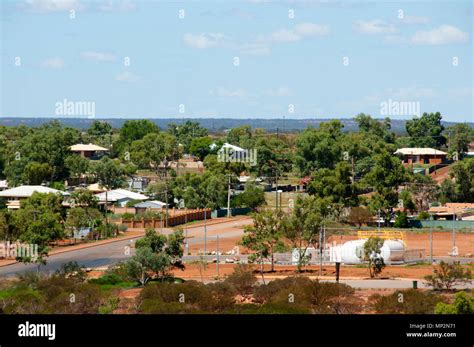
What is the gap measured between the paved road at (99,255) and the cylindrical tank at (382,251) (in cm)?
742

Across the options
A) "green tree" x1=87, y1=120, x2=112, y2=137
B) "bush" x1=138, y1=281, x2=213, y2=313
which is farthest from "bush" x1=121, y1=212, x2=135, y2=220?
"green tree" x1=87, y1=120, x2=112, y2=137

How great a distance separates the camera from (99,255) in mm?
56219

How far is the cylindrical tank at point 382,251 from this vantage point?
50.1 metres

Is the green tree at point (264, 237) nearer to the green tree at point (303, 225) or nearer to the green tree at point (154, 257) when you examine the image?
the green tree at point (303, 225)

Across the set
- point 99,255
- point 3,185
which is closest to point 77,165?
point 3,185

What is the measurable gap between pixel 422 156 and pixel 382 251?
7280cm

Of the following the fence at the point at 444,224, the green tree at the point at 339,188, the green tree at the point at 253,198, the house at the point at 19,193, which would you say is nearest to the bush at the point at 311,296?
the fence at the point at 444,224

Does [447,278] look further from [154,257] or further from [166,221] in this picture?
[166,221]

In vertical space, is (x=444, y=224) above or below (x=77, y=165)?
below

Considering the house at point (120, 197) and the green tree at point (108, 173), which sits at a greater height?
the green tree at point (108, 173)

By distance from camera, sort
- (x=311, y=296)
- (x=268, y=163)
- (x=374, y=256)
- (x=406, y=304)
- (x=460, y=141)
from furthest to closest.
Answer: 1. (x=460, y=141)
2. (x=268, y=163)
3. (x=374, y=256)
4. (x=311, y=296)
5. (x=406, y=304)

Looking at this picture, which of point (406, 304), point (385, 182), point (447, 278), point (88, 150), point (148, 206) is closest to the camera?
point (406, 304)
